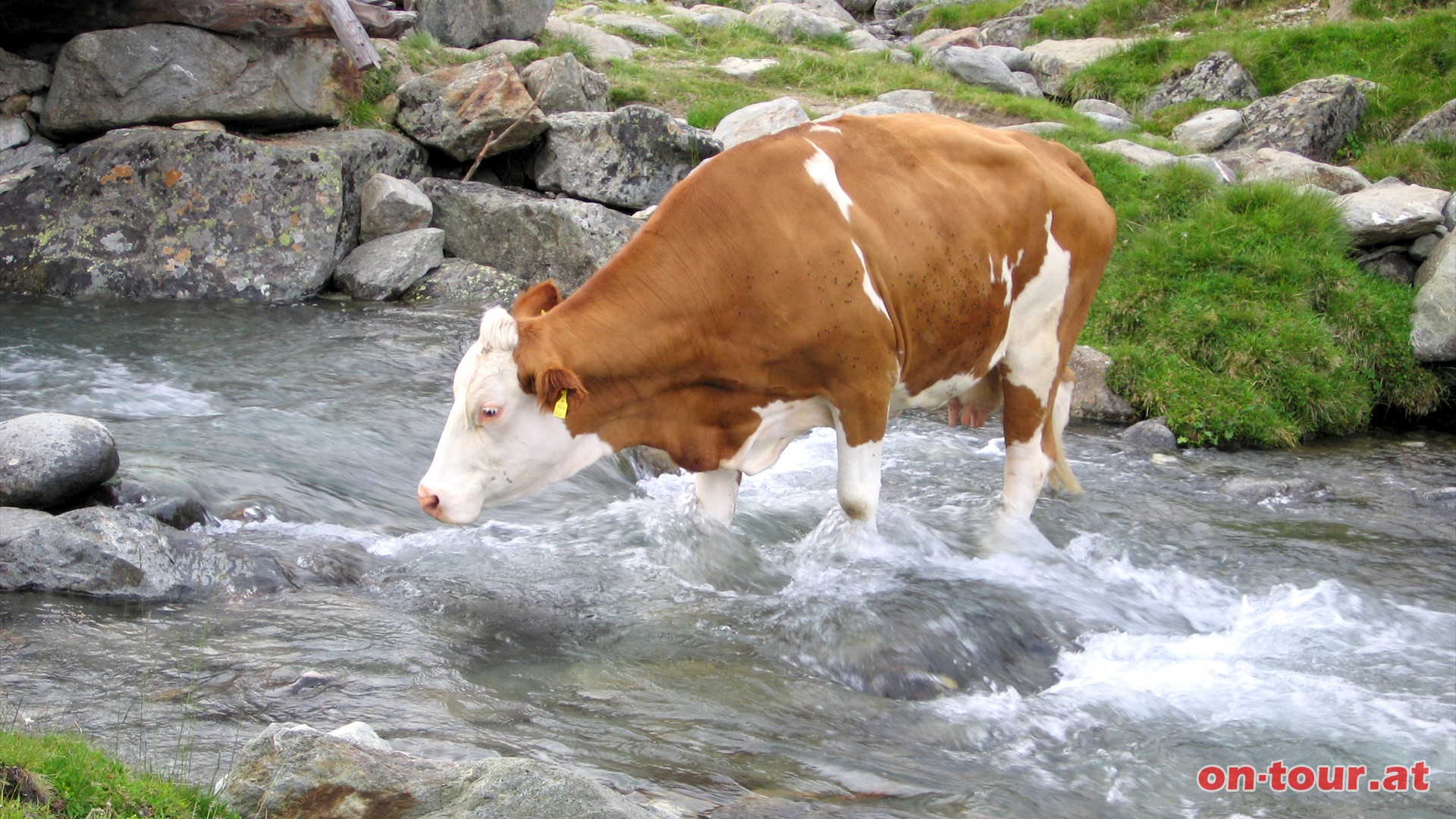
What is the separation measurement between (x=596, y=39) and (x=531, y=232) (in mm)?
7321

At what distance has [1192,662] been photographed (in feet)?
17.1

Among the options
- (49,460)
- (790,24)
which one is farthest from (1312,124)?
(49,460)

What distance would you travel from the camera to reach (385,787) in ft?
9.80

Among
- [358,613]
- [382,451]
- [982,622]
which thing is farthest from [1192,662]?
[382,451]

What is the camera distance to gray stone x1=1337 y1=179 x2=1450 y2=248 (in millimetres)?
10789

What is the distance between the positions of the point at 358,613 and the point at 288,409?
3077 mm

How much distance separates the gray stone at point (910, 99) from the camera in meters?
15.8

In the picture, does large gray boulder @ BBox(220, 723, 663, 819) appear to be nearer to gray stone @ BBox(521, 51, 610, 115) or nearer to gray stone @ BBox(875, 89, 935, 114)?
gray stone @ BBox(521, 51, 610, 115)

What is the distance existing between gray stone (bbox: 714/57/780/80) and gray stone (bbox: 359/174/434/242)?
7.01 metres

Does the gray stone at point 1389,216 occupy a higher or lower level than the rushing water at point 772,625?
higher

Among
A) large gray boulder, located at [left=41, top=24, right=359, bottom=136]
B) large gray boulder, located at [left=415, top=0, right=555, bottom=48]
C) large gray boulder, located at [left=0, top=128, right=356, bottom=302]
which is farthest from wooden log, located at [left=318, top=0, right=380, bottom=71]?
large gray boulder, located at [left=415, top=0, right=555, bottom=48]

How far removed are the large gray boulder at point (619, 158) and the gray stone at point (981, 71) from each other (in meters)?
7.18

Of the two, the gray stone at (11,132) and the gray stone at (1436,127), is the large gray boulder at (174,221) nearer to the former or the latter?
the gray stone at (11,132)

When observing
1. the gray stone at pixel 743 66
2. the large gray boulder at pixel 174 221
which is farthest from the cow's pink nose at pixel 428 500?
the gray stone at pixel 743 66
